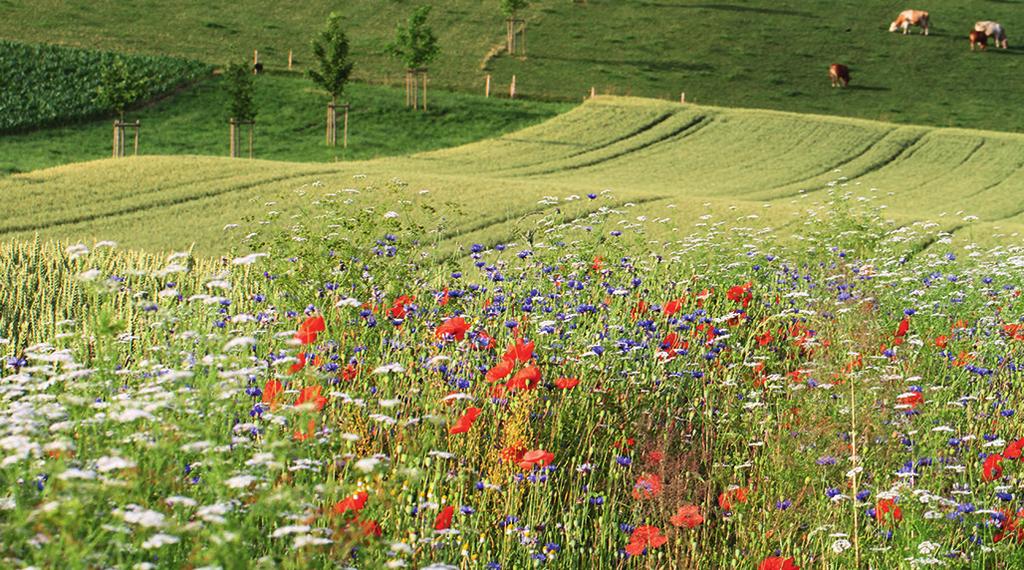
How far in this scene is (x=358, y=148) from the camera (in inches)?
1554

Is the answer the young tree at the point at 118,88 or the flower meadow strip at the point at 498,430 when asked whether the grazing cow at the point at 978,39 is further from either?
the flower meadow strip at the point at 498,430

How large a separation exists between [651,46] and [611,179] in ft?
90.9

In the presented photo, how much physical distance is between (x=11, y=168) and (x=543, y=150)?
17894 mm

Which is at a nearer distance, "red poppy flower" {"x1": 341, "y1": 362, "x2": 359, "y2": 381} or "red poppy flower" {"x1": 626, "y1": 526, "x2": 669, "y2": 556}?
"red poppy flower" {"x1": 626, "y1": 526, "x2": 669, "y2": 556}

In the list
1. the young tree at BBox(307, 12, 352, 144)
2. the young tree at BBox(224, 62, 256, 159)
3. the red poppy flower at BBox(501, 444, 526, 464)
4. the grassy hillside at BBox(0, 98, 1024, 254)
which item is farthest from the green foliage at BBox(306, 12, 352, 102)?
the red poppy flower at BBox(501, 444, 526, 464)

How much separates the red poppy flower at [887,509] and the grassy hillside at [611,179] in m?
6.87

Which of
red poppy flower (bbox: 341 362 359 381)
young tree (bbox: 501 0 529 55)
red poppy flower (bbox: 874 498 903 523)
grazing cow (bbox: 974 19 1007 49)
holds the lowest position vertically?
red poppy flower (bbox: 874 498 903 523)

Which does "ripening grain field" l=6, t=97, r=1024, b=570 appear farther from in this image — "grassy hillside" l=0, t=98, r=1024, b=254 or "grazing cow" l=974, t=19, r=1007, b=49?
"grazing cow" l=974, t=19, r=1007, b=49

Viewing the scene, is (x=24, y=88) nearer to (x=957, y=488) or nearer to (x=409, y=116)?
(x=409, y=116)

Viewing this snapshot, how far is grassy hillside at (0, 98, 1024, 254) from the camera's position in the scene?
21.5m

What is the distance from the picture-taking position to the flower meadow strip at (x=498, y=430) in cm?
338

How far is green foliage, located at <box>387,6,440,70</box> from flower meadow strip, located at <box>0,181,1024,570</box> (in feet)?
127

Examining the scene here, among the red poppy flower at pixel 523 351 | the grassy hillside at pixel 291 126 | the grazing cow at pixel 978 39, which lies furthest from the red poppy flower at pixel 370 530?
the grazing cow at pixel 978 39

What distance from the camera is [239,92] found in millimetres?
38594
